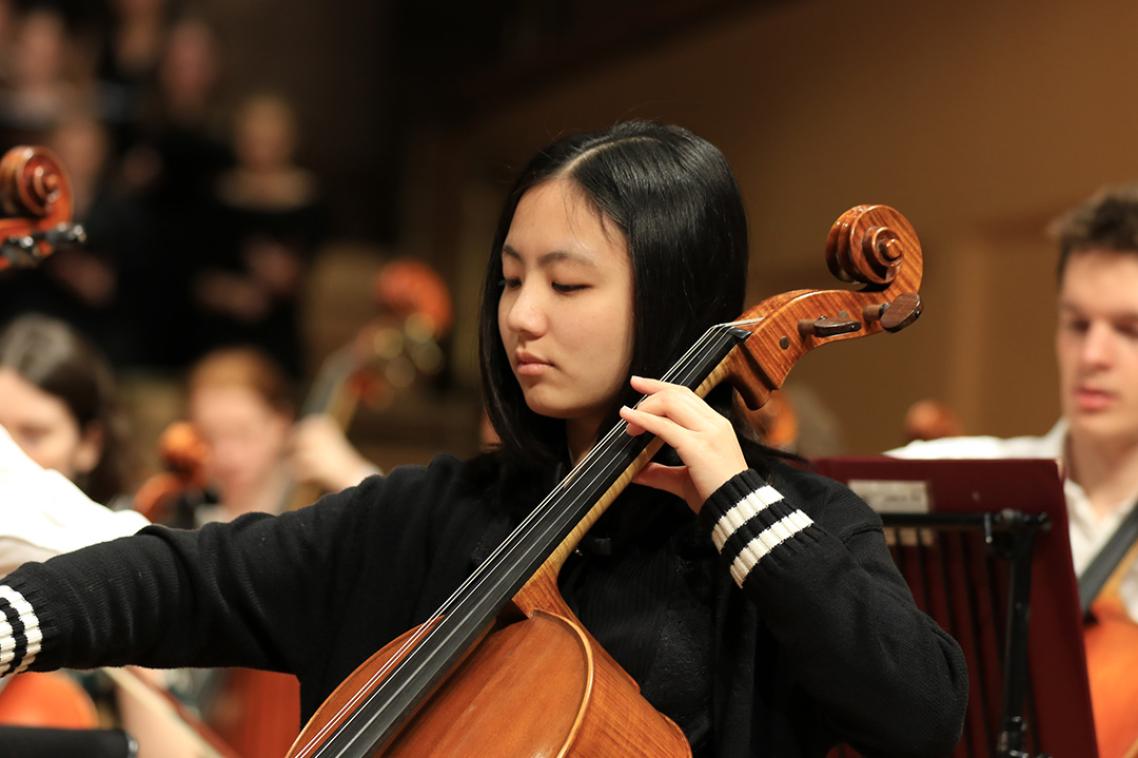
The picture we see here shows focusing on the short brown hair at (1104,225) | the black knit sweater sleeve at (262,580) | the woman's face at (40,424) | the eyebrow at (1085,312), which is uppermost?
the short brown hair at (1104,225)

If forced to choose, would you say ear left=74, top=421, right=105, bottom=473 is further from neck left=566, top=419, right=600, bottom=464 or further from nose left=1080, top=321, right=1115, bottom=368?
nose left=1080, top=321, right=1115, bottom=368

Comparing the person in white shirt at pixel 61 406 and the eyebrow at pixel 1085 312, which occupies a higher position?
the eyebrow at pixel 1085 312

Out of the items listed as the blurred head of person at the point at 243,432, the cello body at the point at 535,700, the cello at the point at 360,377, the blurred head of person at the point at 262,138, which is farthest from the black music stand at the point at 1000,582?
the blurred head of person at the point at 262,138

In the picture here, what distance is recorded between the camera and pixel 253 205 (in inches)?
215

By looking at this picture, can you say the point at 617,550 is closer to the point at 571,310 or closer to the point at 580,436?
the point at 580,436

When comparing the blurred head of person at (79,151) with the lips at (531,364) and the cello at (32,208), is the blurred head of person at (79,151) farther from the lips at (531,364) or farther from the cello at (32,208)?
the lips at (531,364)

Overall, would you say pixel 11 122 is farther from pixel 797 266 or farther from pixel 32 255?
pixel 32 255

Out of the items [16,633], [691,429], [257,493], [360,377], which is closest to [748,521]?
[691,429]

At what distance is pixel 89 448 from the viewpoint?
8.03 feet

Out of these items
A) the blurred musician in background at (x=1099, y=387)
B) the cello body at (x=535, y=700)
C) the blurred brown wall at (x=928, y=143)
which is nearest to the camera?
the cello body at (x=535, y=700)

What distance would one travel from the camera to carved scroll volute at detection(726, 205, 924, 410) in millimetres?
1282

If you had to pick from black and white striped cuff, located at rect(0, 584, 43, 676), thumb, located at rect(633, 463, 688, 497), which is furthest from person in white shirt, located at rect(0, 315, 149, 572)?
thumb, located at rect(633, 463, 688, 497)

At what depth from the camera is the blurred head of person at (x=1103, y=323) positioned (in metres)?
2.09

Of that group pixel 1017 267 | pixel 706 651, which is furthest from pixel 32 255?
pixel 1017 267
